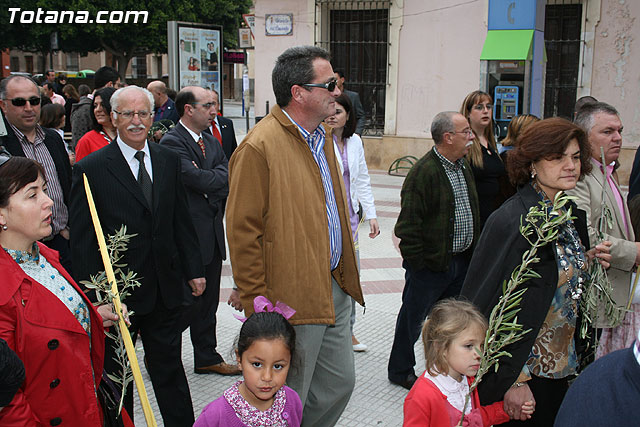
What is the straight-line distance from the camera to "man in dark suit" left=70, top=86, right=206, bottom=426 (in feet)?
11.5

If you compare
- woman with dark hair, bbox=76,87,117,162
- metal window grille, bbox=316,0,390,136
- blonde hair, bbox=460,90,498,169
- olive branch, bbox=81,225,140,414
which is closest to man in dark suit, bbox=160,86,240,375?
woman with dark hair, bbox=76,87,117,162

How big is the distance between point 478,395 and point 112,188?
2.07 metres

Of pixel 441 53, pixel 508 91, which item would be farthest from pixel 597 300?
pixel 441 53

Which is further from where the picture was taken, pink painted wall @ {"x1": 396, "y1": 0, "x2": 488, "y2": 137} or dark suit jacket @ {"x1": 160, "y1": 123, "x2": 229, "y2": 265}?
pink painted wall @ {"x1": 396, "y1": 0, "x2": 488, "y2": 137}

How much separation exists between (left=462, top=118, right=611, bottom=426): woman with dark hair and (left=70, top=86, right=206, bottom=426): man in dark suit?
1.60m

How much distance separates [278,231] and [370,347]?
266 cm

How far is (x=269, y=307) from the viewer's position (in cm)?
285

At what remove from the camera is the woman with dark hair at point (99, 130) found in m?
5.05

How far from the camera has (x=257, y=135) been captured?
3.11 m

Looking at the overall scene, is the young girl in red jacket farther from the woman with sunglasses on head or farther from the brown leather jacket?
the woman with sunglasses on head

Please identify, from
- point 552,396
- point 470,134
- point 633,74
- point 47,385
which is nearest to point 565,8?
point 633,74

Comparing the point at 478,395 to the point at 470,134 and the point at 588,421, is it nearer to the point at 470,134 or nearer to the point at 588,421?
the point at 588,421

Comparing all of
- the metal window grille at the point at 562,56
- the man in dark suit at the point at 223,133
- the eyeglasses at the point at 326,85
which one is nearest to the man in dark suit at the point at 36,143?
the man in dark suit at the point at 223,133

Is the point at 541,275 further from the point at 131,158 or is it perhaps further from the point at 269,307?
the point at 131,158
